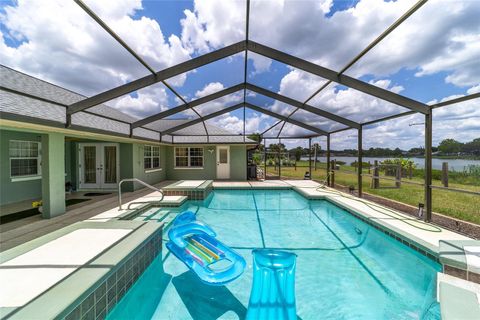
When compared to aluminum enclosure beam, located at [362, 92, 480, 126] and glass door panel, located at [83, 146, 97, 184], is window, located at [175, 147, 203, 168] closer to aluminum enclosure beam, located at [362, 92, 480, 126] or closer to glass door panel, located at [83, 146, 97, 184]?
glass door panel, located at [83, 146, 97, 184]

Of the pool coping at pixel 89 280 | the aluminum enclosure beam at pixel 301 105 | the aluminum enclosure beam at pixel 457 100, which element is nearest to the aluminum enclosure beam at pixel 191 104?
the aluminum enclosure beam at pixel 301 105

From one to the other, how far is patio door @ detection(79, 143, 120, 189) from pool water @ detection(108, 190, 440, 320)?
451cm

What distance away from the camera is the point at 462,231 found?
4.25 m

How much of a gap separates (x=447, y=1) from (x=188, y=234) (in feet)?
16.7

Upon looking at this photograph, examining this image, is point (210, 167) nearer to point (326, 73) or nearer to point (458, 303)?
point (326, 73)

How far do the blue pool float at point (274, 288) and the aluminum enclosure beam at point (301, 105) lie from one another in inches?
251

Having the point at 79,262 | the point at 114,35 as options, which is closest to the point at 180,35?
the point at 114,35

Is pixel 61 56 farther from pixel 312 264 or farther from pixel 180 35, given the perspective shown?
pixel 312 264

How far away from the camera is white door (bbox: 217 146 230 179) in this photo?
1277cm

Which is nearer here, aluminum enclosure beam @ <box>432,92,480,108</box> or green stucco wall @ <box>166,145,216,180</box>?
aluminum enclosure beam @ <box>432,92,480,108</box>

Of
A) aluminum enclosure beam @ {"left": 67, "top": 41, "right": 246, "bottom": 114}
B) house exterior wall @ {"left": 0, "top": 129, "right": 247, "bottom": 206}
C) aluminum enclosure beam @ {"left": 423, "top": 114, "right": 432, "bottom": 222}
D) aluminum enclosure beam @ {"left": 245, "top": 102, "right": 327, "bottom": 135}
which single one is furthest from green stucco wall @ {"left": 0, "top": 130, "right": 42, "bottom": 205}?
aluminum enclosure beam @ {"left": 423, "top": 114, "right": 432, "bottom": 222}

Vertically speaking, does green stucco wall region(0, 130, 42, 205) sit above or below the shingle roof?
below

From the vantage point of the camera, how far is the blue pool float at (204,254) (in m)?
2.94

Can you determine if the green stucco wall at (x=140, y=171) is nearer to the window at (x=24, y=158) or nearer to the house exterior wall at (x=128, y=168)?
the house exterior wall at (x=128, y=168)
